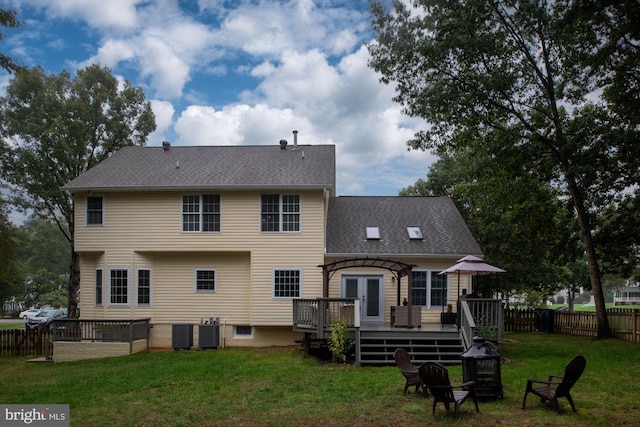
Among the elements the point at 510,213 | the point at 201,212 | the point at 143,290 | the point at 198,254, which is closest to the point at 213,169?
the point at 201,212

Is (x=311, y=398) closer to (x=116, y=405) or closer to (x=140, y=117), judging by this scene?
(x=116, y=405)

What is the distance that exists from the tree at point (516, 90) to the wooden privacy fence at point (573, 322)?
59 centimetres

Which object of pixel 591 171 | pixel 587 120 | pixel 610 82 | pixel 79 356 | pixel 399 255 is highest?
pixel 610 82

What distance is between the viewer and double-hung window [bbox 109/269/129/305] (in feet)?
68.4

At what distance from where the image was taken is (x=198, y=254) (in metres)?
21.2

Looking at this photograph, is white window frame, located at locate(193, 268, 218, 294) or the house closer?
the house

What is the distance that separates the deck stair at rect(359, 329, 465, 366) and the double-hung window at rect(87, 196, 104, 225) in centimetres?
1113

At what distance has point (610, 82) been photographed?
19.3 m

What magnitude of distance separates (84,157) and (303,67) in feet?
59.1

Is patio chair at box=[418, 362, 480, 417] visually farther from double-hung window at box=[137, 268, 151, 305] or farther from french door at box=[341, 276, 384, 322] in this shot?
double-hung window at box=[137, 268, 151, 305]

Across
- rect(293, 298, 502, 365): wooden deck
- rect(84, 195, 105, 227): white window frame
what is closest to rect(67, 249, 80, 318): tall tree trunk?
rect(84, 195, 105, 227): white window frame

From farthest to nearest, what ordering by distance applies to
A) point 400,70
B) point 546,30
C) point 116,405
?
point 400,70 → point 546,30 → point 116,405

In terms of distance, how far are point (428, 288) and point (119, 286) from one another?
11467 mm

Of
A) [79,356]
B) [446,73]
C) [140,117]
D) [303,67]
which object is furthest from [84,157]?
[446,73]
